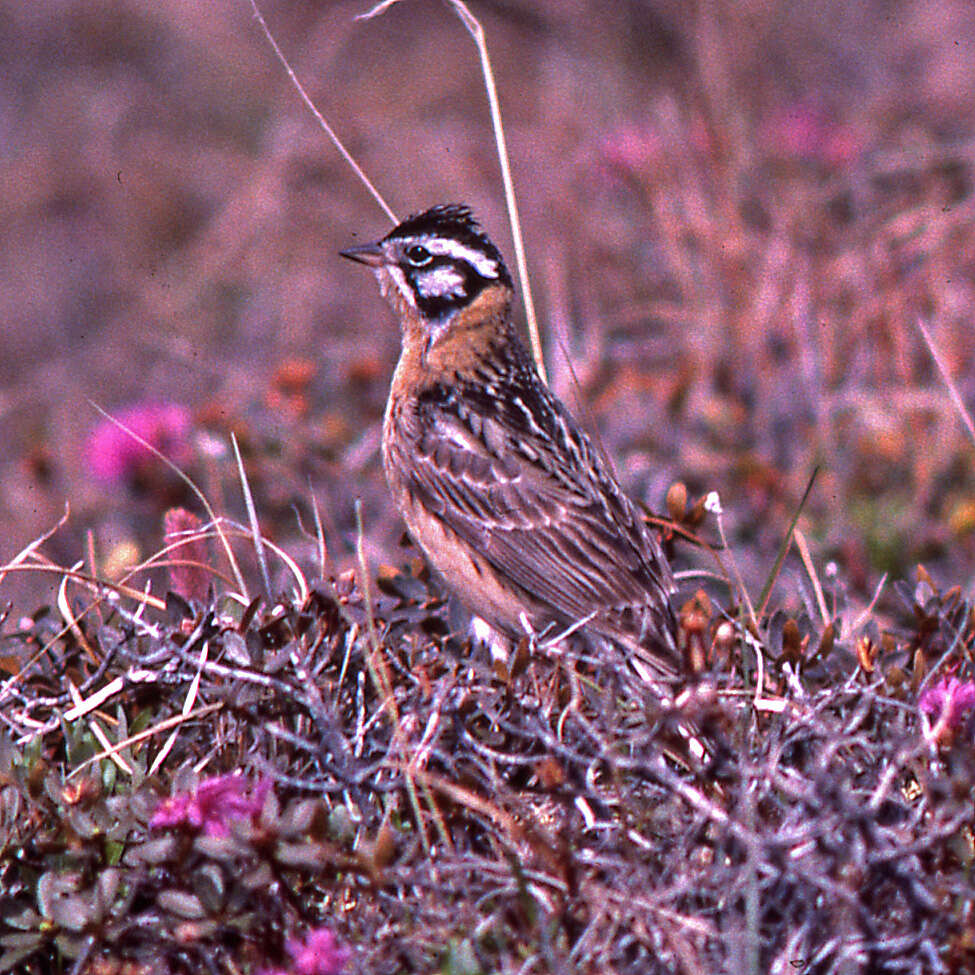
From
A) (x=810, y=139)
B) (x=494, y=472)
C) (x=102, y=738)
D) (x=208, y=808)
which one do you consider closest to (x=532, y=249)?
(x=810, y=139)

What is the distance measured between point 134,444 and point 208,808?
4370 mm

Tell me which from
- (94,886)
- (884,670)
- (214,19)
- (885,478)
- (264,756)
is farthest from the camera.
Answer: (214,19)

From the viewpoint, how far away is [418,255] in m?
5.61

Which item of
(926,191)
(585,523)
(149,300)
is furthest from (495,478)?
(149,300)

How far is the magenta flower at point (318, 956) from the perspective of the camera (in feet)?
9.21

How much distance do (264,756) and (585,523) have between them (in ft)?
6.02

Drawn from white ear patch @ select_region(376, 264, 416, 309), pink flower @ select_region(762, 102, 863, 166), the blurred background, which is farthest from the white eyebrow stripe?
pink flower @ select_region(762, 102, 863, 166)

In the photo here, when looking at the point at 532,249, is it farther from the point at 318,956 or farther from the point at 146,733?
the point at 318,956

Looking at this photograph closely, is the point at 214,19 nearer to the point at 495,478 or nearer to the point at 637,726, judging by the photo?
the point at 495,478

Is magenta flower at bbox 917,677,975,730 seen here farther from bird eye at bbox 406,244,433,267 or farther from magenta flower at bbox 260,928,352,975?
bird eye at bbox 406,244,433,267

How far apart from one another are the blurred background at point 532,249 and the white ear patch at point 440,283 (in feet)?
3.38

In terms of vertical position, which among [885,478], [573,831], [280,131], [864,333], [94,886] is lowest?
[885,478]

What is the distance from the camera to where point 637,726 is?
12.3 ft

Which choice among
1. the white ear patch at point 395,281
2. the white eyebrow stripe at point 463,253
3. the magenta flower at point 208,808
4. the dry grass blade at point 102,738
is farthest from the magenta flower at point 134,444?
the magenta flower at point 208,808
